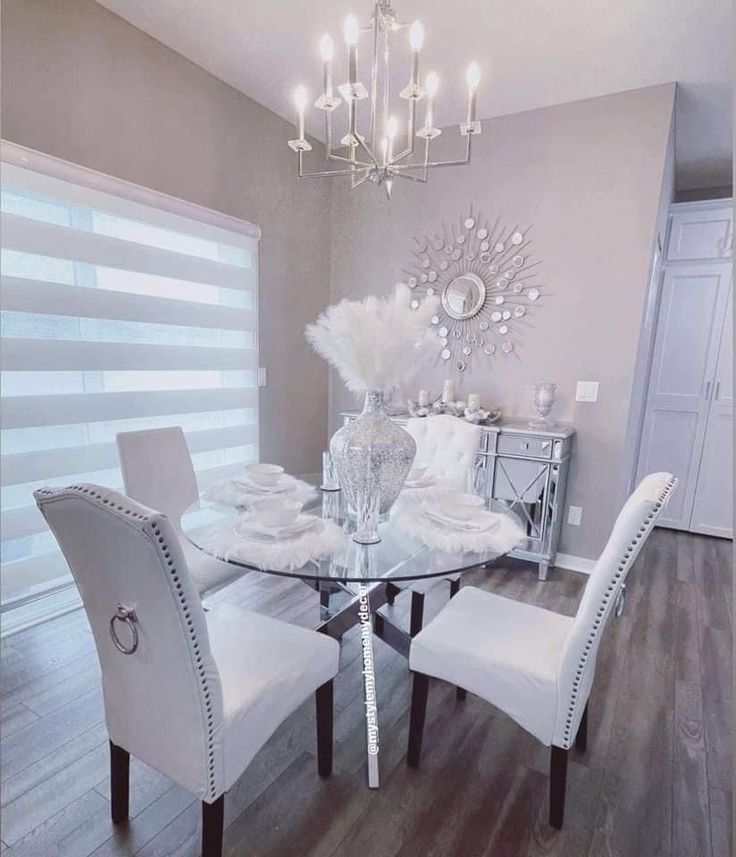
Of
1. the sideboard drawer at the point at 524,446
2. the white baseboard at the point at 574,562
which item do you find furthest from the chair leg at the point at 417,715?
the white baseboard at the point at 574,562

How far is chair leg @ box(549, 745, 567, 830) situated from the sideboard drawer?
172 cm

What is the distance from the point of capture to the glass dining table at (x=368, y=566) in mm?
1299

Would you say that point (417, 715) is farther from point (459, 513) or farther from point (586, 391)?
point (586, 391)

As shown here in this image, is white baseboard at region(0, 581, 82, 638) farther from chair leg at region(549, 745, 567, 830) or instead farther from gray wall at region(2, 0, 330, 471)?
chair leg at region(549, 745, 567, 830)

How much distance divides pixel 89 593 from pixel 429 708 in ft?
4.25

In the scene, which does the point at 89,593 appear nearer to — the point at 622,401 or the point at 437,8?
the point at 437,8

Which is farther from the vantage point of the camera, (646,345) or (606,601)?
(646,345)

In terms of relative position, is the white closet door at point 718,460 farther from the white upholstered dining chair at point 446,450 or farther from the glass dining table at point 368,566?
the glass dining table at point 368,566

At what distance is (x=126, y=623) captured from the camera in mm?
1041

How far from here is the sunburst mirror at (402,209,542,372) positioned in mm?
3035

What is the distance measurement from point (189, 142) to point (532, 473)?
8.71 feet

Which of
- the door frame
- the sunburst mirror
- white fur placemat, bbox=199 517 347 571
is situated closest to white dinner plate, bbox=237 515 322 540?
white fur placemat, bbox=199 517 347 571

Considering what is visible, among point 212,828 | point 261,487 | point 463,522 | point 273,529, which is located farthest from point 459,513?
point 212,828

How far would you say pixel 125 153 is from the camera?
2.33m
